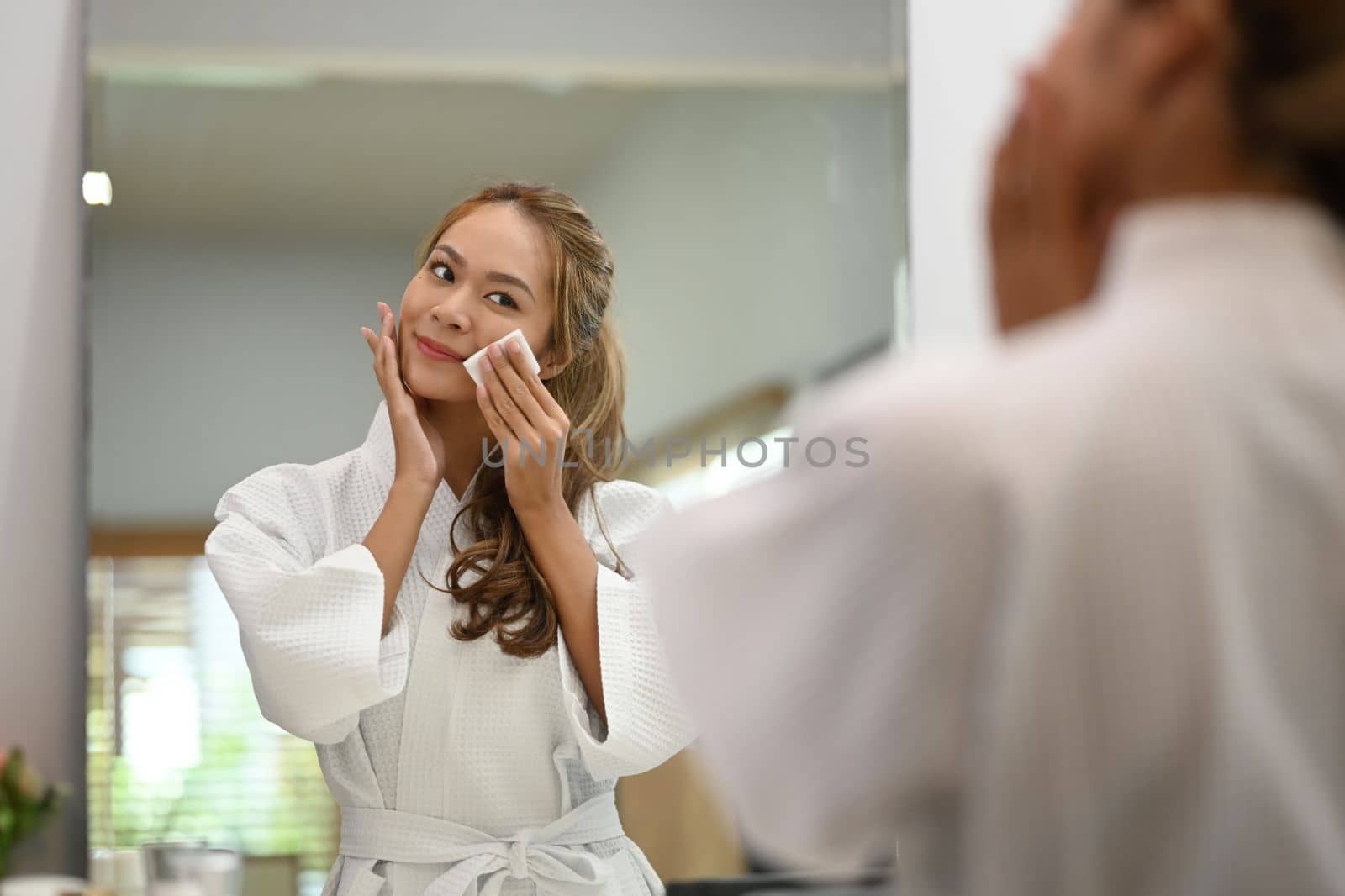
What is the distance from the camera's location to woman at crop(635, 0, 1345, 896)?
462mm

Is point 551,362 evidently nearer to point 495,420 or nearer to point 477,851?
point 495,420

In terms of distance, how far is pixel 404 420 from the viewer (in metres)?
1.30

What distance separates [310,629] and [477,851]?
0.25 metres

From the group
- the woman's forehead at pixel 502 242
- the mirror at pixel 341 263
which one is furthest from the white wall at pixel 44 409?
the woman's forehead at pixel 502 242

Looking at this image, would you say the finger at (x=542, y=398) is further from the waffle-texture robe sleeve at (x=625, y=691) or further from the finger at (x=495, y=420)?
the waffle-texture robe sleeve at (x=625, y=691)

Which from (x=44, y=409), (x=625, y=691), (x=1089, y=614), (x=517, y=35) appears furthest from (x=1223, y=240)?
(x=44, y=409)

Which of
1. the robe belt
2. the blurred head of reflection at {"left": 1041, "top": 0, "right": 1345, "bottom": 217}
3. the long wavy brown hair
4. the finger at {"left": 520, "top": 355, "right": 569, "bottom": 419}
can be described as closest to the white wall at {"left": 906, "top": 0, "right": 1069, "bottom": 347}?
the long wavy brown hair

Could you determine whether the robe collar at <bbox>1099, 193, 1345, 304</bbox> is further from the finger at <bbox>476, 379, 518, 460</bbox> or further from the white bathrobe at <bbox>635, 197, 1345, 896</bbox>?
the finger at <bbox>476, 379, 518, 460</bbox>

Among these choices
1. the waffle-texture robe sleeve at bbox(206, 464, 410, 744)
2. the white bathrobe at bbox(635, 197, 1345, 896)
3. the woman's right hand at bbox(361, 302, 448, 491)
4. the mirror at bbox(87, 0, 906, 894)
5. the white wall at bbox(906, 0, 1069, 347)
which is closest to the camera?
the white bathrobe at bbox(635, 197, 1345, 896)

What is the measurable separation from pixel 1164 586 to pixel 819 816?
5.7 inches

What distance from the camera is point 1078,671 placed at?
47 centimetres

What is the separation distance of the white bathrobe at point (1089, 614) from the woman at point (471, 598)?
2.53 feet

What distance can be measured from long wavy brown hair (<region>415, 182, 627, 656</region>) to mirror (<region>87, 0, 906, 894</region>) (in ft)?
0.07

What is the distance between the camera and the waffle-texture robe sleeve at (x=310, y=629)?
Result: 1.18 m
